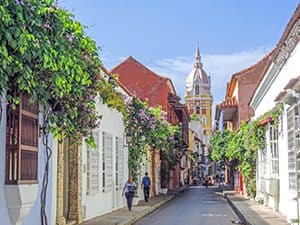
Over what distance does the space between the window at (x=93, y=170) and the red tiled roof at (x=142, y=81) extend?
27377mm

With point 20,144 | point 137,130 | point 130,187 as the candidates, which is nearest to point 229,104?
point 137,130

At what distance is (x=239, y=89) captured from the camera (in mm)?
38812

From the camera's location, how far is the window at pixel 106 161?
19969mm

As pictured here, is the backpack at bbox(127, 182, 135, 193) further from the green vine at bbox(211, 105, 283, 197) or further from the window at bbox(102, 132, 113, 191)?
the green vine at bbox(211, 105, 283, 197)

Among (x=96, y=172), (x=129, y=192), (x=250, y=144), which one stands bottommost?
(x=129, y=192)

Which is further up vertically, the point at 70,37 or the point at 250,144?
the point at 70,37

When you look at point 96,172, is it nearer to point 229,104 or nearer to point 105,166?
point 105,166

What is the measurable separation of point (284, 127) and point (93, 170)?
20.1 feet

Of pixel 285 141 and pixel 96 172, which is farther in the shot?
pixel 96 172

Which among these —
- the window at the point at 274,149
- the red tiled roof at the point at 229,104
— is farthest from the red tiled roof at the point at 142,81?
the window at the point at 274,149

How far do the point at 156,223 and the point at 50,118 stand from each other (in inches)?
382

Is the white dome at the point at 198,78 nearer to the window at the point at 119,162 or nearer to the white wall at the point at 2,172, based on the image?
the window at the point at 119,162

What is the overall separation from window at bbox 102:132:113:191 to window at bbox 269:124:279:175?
19.0 feet

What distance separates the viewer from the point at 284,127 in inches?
661
